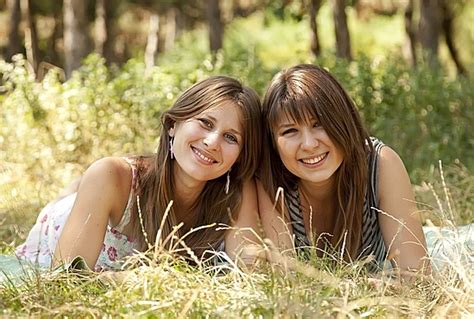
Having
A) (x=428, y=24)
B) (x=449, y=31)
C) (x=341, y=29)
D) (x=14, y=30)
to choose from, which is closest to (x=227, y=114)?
(x=341, y=29)

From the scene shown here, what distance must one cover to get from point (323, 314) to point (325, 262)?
0.64 m

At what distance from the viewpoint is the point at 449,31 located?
18375mm

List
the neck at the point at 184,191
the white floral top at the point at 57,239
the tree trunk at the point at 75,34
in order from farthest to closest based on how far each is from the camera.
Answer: the tree trunk at the point at 75,34 → the white floral top at the point at 57,239 → the neck at the point at 184,191

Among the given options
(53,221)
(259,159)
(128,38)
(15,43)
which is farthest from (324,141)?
(128,38)

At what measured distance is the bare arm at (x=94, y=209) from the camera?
3.41 m

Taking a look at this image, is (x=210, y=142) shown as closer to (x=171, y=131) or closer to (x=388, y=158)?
(x=171, y=131)

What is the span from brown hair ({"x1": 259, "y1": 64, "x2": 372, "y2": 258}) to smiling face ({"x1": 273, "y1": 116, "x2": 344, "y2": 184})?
3cm

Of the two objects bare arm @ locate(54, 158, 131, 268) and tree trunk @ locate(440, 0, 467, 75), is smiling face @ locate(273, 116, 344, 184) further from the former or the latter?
tree trunk @ locate(440, 0, 467, 75)

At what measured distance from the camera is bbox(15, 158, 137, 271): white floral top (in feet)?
12.5

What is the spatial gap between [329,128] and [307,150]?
0.13m

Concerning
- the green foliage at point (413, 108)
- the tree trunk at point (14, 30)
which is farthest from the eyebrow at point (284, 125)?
the tree trunk at point (14, 30)

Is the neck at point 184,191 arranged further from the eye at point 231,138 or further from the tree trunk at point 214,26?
the tree trunk at point 214,26

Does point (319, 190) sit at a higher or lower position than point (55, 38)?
lower

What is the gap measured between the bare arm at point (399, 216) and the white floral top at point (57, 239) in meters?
1.04
